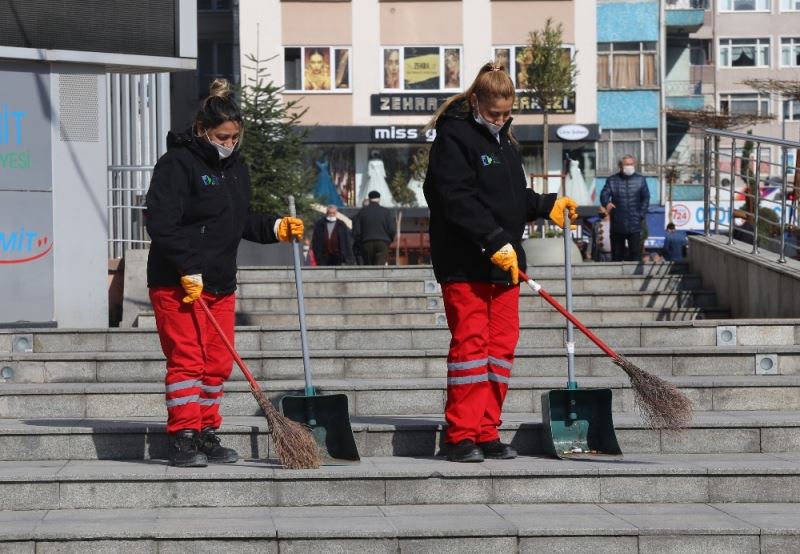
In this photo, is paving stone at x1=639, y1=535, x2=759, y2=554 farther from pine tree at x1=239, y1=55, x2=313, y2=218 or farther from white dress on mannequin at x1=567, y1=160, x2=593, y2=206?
white dress on mannequin at x1=567, y1=160, x2=593, y2=206

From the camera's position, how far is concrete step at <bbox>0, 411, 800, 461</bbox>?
8.02m

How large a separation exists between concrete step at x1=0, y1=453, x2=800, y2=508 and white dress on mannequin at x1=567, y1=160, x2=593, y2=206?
3708cm

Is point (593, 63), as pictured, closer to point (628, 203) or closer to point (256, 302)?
point (628, 203)

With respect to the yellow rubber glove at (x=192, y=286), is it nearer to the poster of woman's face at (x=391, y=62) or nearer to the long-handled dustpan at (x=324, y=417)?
the long-handled dustpan at (x=324, y=417)

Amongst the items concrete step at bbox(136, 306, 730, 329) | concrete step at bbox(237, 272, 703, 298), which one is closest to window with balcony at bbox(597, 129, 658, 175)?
concrete step at bbox(237, 272, 703, 298)

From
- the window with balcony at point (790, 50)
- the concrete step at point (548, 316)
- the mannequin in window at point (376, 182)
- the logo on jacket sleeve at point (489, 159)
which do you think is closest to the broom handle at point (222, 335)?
the logo on jacket sleeve at point (489, 159)

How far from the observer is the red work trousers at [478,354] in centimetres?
773

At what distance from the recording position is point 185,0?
12789 mm

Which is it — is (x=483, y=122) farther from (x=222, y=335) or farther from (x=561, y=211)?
(x=222, y=335)

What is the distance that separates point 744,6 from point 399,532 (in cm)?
6884

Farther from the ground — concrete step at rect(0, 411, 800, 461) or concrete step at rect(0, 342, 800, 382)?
concrete step at rect(0, 342, 800, 382)

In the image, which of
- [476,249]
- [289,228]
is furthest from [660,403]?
[289,228]

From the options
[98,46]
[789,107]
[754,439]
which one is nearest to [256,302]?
[98,46]

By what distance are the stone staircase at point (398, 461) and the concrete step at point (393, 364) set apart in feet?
0.03
